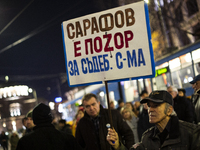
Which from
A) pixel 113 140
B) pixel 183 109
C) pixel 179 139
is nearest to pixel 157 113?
pixel 179 139

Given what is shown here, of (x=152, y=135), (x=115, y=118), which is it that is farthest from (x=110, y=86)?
(x=152, y=135)

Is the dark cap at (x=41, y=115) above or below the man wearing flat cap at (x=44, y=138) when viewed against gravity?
above

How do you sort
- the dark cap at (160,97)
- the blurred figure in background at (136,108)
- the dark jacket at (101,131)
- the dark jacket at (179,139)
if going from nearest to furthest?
the dark jacket at (179,139) < the dark cap at (160,97) < the dark jacket at (101,131) < the blurred figure in background at (136,108)

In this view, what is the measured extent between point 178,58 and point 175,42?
19.7ft

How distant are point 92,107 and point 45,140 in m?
1.62

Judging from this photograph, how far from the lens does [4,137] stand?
25.3 metres

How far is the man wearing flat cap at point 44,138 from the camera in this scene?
322cm

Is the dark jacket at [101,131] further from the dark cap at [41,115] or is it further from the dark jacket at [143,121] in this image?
the dark jacket at [143,121]

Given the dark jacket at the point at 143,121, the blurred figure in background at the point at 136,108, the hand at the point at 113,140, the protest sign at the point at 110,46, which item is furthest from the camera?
the blurred figure in background at the point at 136,108

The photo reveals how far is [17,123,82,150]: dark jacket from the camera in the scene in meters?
3.21

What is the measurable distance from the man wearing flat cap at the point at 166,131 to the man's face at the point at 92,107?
162 cm

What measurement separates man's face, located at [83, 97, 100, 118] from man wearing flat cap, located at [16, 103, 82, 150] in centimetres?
144

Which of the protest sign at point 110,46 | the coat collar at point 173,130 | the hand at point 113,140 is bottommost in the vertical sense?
the hand at point 113,140

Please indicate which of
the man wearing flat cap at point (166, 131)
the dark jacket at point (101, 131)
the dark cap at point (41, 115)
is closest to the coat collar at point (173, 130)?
the man wearing flat cap at point (166, 131)
